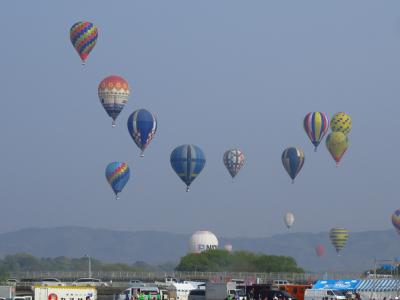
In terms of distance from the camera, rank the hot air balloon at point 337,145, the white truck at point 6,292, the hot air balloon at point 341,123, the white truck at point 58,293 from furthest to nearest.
Answer: the hot air balloon at point 341,123, the hot air balloon at point 337,145, the white truck at point 6,292, the white truck at point 58,293

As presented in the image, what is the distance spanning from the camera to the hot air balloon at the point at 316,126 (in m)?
133

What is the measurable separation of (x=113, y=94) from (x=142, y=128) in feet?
15.6

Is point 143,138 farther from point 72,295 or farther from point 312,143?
point 72,295

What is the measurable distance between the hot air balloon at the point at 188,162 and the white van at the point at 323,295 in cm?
4714

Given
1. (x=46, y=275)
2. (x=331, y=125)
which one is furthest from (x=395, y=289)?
(x=46, y=275)

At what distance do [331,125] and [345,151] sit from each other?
Result: 7.95m

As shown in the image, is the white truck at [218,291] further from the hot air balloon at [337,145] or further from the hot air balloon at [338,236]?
the hot air balloon at [338,236]

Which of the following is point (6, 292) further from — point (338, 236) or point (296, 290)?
point (338, 236)

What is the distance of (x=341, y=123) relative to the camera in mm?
150750

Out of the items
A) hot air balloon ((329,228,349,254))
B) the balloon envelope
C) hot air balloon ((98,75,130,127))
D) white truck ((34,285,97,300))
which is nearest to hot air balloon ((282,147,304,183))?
the balloon envelope

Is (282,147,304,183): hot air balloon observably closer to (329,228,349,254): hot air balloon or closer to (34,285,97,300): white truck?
(329,228,349,254): hot air balloon

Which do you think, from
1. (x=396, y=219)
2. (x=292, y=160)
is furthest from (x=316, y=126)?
(x=396, y=219)

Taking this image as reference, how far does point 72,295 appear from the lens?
71500 millimetres

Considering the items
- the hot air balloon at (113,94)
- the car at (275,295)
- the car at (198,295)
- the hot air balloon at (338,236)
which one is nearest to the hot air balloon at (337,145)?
the hot air balloon at (113,94)
